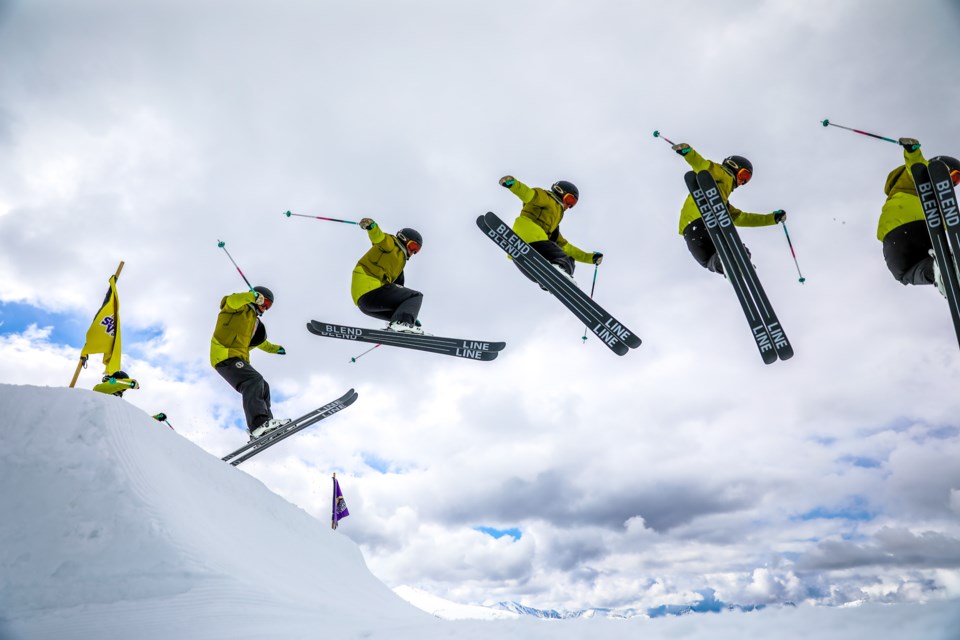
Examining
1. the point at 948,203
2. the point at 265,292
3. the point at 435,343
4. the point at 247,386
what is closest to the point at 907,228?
the point at 948,203

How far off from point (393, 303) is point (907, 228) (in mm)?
8211

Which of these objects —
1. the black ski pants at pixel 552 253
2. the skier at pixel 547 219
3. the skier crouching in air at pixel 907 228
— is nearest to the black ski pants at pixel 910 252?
the skier crouching in air at pixel 907 228

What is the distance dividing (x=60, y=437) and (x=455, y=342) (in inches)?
254

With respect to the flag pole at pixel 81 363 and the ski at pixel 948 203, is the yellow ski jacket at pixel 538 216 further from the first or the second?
the flag pole at pixel 81 363

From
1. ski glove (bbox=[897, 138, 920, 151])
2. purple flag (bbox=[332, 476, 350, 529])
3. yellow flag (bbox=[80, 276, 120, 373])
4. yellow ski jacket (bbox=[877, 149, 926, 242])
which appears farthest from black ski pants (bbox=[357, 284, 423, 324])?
purple flag (bbox=[332, 476, 350, 529])

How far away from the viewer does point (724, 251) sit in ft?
29.2

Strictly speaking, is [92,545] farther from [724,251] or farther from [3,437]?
[724,251]

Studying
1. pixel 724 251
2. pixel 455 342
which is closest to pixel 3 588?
pixel 455 342

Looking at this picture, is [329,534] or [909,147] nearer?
[909,147]

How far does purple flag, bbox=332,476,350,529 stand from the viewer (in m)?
21.3

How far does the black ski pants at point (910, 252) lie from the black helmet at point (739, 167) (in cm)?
224

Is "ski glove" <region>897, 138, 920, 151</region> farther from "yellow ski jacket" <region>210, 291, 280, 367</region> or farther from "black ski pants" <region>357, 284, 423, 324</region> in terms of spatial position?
"yellow ski jacket" <region>210, 291, 280, 367</region>

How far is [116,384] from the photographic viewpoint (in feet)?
38.2

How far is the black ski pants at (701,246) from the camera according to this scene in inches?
368
